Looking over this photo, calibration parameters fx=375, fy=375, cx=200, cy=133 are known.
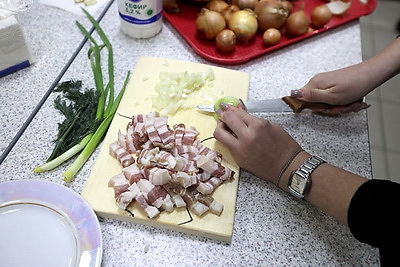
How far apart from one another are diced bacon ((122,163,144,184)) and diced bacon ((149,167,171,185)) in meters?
0.04

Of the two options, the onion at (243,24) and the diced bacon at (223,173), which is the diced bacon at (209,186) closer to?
the diced bacon at (223,173)

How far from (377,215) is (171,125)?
0.58 m

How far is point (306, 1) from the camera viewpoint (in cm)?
156

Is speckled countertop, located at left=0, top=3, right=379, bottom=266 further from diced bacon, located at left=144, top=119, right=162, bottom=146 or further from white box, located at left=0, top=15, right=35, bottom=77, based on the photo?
diced bacon, located at left=144, top=119, right=162, bottom=146

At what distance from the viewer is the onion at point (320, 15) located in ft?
4.65

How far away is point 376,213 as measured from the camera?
2.41 feet

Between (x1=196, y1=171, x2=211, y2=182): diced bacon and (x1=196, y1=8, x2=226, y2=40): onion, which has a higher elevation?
(x1=196, y1=8, x2=226, y2=40): onion

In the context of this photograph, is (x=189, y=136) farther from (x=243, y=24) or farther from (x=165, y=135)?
(x=243, y=24)

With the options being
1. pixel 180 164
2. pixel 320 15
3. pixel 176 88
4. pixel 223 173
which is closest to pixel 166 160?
pixel 180 164

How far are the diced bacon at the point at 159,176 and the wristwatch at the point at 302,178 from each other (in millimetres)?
300

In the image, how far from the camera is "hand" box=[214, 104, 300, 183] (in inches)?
37.2

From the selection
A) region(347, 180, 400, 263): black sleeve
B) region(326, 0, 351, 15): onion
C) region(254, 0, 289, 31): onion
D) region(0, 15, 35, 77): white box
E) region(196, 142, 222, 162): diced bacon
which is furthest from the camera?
region(326, 0, 351, 15): onion

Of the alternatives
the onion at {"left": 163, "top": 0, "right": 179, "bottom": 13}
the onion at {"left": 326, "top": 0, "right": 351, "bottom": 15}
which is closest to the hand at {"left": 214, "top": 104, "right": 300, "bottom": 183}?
the onion at {"left": 163, "top": 0, "right": 179, "bottom": 13}

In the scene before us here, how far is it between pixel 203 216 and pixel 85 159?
0.35 meters
